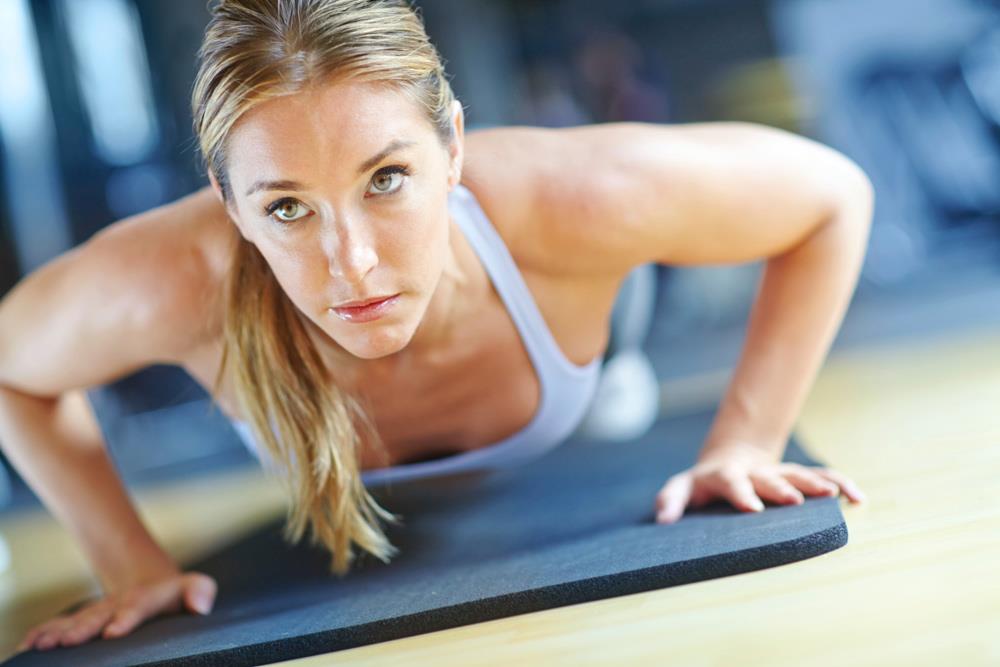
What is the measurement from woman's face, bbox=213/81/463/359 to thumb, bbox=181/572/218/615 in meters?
0.38

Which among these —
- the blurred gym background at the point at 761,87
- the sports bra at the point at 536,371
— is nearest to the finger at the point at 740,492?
the sports bra at the point at 536,371

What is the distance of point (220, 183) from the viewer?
1.00 metres

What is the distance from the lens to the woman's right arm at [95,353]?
1140 mm

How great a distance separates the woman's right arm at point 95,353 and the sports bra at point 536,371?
0.18m

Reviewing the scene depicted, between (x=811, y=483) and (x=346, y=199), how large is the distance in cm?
59

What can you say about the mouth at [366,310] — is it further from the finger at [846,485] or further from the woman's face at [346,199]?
the finger at [846,485]

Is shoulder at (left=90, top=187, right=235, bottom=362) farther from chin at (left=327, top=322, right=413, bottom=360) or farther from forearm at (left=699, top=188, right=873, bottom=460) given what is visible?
forearm at (left=699, top=188, right=873, bottom=460)

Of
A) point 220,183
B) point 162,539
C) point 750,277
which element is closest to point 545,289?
point 220,183

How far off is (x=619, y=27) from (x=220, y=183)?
3.11 metres

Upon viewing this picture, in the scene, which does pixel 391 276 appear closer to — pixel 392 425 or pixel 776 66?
pixel 392 425

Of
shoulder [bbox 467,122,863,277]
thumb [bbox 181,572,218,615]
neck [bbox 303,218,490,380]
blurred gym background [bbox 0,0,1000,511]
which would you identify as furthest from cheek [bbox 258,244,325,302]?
blurred gym background [bbox 0,0,1000,511]

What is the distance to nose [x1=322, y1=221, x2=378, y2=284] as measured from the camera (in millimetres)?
908

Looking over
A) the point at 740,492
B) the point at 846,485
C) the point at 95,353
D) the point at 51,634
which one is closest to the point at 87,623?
the point at 51,634

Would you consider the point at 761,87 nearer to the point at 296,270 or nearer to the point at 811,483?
the point at 811,483
